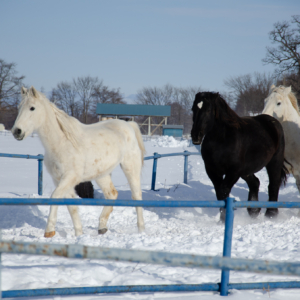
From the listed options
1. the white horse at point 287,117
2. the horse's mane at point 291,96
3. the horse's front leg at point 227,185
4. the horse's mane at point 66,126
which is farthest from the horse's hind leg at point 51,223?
the horse's mane at point 291,96

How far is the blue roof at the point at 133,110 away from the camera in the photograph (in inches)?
1735

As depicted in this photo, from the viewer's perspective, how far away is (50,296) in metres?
2.24

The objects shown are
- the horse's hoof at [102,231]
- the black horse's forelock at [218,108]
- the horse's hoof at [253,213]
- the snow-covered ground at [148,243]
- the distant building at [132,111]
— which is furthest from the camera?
the distant building at [132,111]

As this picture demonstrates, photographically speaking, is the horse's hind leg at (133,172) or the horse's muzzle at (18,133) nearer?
the horse's muzzle at (18,133)

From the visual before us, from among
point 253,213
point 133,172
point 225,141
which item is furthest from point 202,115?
point 253,213

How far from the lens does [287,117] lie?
241 inches

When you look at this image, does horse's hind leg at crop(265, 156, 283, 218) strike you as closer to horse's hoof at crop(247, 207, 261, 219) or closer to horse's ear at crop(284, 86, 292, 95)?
horse's hoof at crop(247, 207, 261, 219)

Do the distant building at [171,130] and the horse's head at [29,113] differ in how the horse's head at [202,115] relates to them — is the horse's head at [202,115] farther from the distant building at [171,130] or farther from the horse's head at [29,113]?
the distant building at [171,130]

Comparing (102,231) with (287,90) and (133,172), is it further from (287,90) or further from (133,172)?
(287,90)

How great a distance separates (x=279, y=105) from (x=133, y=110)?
39.4 metres

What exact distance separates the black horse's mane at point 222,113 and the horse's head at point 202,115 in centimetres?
6

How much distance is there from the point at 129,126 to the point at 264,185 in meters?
5.52

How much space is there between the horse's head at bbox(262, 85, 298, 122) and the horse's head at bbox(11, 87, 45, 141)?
4.28 metres

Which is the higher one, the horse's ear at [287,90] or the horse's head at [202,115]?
the horse's ear at [287,90]
